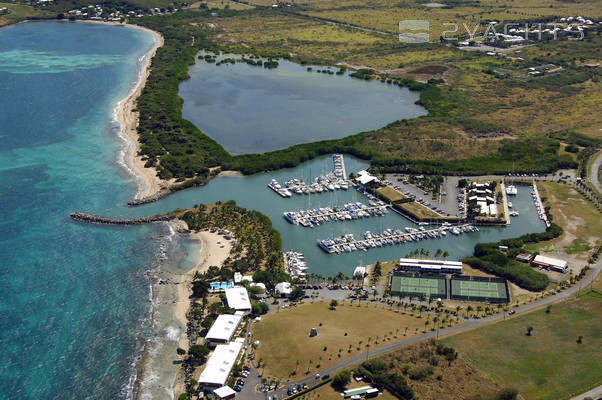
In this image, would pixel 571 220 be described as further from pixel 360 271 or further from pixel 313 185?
pixel 313 185

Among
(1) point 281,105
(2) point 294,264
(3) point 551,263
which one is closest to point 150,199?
(2) point 294,264

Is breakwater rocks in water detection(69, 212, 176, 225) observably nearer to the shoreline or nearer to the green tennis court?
the shoreline

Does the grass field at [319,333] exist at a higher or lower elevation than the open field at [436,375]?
lower

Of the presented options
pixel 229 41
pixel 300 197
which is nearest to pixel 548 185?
pixel 300 197

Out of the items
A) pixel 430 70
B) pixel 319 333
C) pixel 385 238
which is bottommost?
pixel 319 333

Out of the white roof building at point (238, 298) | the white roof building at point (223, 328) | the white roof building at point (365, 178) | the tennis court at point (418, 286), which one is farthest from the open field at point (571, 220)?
the white roof building at point (223, 328)

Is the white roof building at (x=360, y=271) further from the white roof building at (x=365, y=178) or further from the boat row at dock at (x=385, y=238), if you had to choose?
the white roof building at (x=365, y=178)
